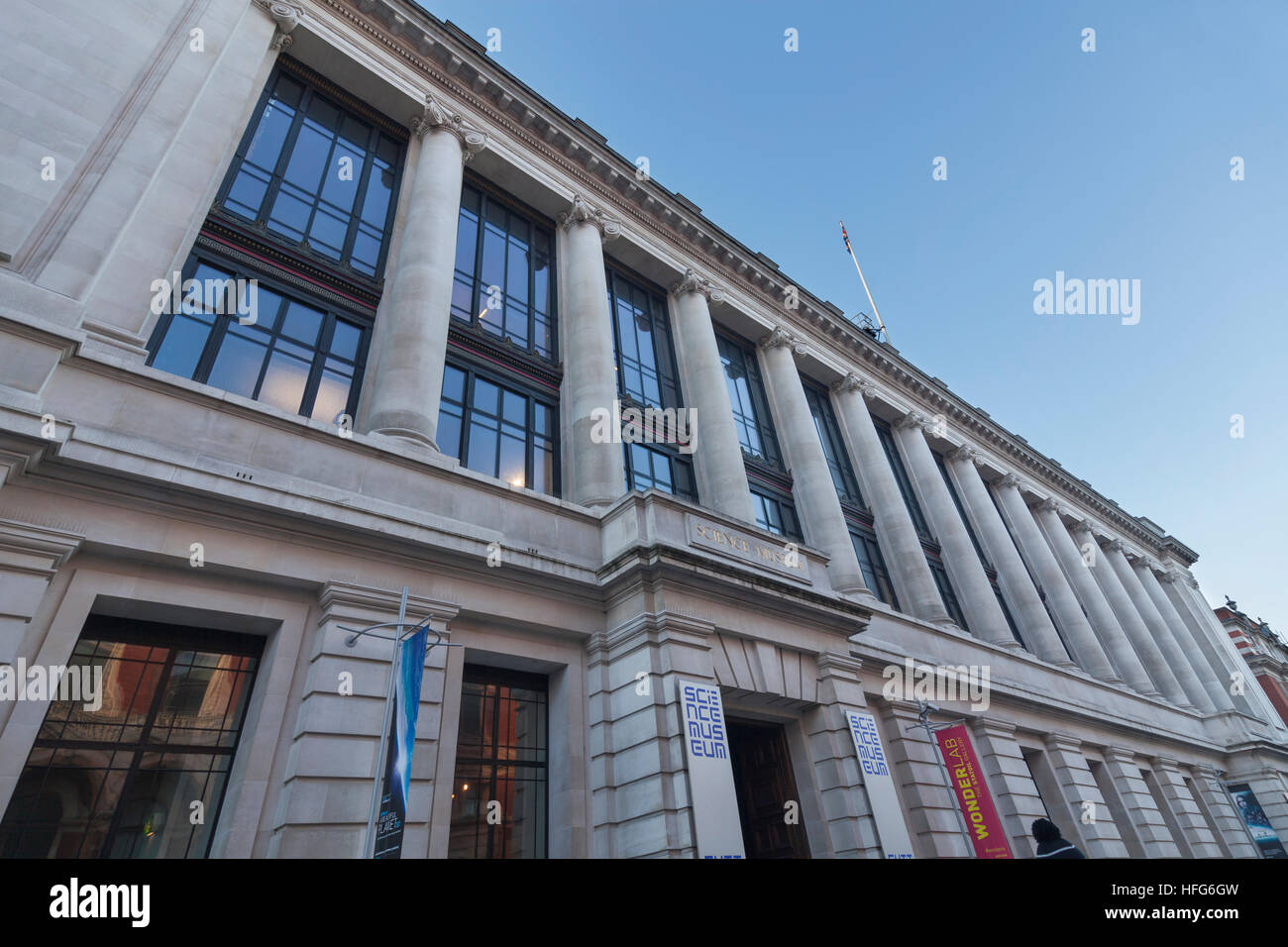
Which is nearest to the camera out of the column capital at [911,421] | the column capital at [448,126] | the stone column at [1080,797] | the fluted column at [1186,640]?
the column capital at [448,126]

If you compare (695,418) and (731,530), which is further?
(695,418)

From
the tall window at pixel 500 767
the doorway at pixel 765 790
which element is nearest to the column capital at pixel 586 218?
the tall window at pixel 500 767

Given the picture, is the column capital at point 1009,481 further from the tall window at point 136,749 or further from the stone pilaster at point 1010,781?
the tall window at point 136,749

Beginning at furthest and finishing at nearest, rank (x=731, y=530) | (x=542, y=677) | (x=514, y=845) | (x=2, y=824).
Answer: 1. (x=731, y=530)
2. (x=542, y=677)
3. (x=514, y=845)
4. (x=2, y=824)

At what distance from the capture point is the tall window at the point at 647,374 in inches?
746

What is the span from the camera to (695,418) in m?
20.6

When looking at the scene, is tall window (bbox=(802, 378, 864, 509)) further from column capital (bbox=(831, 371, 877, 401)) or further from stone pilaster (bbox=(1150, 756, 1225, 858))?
stone pilaster (bbox=(1150, 756, 1225, 858))

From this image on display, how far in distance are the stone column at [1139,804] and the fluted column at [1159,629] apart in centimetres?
1497

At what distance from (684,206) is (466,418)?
42.7 feet

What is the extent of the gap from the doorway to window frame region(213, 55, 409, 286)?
43.7ft

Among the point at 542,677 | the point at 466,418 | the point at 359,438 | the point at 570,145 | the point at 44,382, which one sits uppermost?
the point at 570,145

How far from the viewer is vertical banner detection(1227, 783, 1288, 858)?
28250mm
